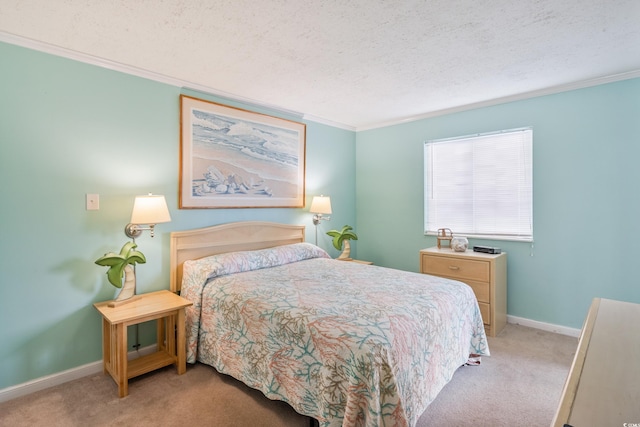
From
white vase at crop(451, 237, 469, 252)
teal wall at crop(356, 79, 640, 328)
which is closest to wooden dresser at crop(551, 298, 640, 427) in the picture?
teal wall at crop(356, 79, 640, 328)

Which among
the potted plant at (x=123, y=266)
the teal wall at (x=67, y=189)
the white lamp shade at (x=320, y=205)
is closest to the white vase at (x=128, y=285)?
the potted plant at (x=123, y=266)

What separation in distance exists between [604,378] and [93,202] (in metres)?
2.99

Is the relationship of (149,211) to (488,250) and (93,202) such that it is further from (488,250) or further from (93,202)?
(488,250)

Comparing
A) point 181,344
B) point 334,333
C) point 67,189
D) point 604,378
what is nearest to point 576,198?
point 604,378

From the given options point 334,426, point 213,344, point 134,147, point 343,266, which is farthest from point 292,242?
point 334,426

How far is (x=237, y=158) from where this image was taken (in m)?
3.25

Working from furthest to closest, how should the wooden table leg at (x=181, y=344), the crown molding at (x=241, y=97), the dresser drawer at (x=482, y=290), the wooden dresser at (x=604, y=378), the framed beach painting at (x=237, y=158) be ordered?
the dresser drawer at (x=482, y=290) → the framed beach painting at (x=237, y=158) → the wooden table leg at (x=181, y=344) → the crown molding at (x=241, y=97) → the wooden dresser at (x=604, y=378)

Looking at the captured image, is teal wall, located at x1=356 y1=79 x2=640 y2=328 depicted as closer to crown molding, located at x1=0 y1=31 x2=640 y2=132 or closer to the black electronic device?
crown molding, located at x1=0 y1=31 x2=640 y2=132

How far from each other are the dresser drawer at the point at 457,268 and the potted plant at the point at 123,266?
9.01 ft

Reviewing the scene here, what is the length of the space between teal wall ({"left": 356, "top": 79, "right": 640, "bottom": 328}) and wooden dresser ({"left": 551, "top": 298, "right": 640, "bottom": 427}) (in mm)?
1870

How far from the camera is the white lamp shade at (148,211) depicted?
237cm

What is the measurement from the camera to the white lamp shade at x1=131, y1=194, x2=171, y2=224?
2365 mm

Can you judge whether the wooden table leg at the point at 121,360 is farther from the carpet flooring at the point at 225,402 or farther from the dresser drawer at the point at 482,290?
the dresser drawer at the point at 482,290

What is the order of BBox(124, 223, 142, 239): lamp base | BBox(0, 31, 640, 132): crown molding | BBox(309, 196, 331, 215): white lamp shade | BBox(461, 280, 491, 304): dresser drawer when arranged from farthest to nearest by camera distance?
BBox(309, 196, 331, 215): white lamp shade
BBox(461, 280, 491, 304): dresser drawer
BBox(124, 223, 142, 239): lamp base
BBox(0, 31, 640, 132): crown molding
